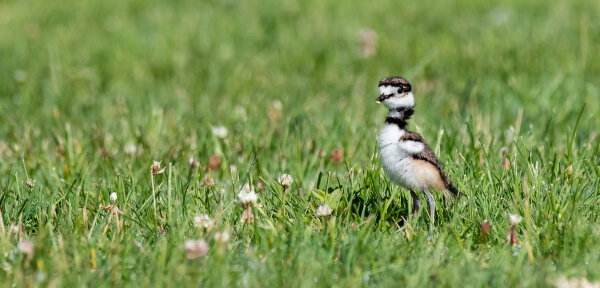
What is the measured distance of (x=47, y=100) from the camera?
295 inches

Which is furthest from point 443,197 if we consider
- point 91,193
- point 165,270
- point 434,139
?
point 91,193

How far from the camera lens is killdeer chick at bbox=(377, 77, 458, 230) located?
3.86 m

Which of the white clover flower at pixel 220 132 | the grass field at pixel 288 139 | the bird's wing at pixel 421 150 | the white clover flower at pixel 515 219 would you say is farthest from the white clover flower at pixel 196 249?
the white clover flower at pixel 220 132

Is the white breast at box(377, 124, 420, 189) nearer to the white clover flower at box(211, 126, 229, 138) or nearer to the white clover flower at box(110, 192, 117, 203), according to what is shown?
the white clover flower at box(110, 192, 117, 203)

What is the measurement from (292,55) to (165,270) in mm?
5463

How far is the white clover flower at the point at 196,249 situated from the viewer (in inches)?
135

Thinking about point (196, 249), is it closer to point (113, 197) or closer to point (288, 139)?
point (113, 197)

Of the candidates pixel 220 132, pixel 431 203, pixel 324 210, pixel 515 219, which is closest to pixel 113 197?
pixel 324 210

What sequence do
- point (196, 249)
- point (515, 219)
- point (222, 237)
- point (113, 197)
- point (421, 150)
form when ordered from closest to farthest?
point (196, 249), point (222, 237), point (515, 219), point (421, 150), point (113, 197)

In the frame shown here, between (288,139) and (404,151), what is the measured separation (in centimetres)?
216

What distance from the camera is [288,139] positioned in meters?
5.93

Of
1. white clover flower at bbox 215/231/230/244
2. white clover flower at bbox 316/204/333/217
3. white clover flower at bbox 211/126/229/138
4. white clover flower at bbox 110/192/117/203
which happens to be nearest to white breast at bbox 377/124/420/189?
white clover flower at bbox 316/204/333/217

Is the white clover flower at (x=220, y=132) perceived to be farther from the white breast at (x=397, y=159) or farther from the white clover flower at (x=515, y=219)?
the white clover flower at (x=515, y=219)

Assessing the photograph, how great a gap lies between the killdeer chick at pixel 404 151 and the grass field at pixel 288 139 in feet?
0.70
